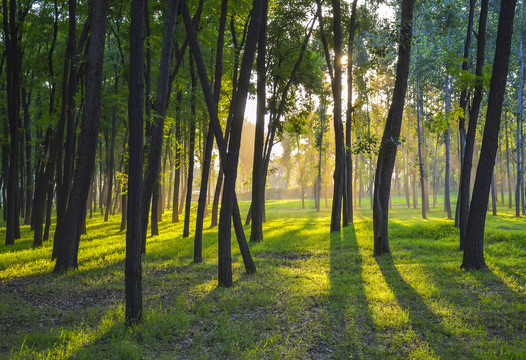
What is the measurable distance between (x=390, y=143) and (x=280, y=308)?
6914mm

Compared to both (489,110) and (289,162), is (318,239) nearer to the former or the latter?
(489,110)

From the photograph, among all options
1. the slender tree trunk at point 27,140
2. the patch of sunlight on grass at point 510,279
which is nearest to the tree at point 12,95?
the slender tree trunk at point 27,140

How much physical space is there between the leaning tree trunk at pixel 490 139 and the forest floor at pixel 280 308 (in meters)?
0.67

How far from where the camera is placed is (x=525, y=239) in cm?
1266

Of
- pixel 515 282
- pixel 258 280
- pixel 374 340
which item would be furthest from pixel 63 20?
pixel 515 282

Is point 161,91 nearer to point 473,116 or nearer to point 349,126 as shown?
point 473,116

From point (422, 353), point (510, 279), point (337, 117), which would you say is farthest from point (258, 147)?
point (422, 353)

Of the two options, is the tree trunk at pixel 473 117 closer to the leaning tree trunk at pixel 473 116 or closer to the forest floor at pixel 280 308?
the leaning tree trunk at pixel 473 116

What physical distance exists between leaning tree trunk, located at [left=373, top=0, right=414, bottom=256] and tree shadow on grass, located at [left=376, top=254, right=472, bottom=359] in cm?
314

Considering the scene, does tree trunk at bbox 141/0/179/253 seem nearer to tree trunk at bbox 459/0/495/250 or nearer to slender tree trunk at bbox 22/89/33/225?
tree trunk at bbox 459/0/495/250

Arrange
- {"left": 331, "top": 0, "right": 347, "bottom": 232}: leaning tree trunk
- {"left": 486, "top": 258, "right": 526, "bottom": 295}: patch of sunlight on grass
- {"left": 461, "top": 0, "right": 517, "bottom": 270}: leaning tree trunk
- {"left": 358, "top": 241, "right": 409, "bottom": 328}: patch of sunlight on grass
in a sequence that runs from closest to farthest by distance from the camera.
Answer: {"left": 358, "top": 241, "right": 409, "bottom": 328}: patch of sunlight on grass
{"left": 486, "top": 258, "right": 526, "bottom": 295}: patch of sunlight on grass
{"left": 461, "top": 0, "right": 517, "bottom": 270}: leaning tree trunk
{"left": 331, "top": 0, "right": 347, "bottom": 232}: leaning tree trunk

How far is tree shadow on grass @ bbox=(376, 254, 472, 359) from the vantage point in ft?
16.8

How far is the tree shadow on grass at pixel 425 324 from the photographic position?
201 inches

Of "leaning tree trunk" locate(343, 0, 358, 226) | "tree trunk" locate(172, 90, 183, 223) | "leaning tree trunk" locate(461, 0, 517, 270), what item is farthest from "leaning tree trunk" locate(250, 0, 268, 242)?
"leaning tree trunk" locate(461, 0, 517, 270)
